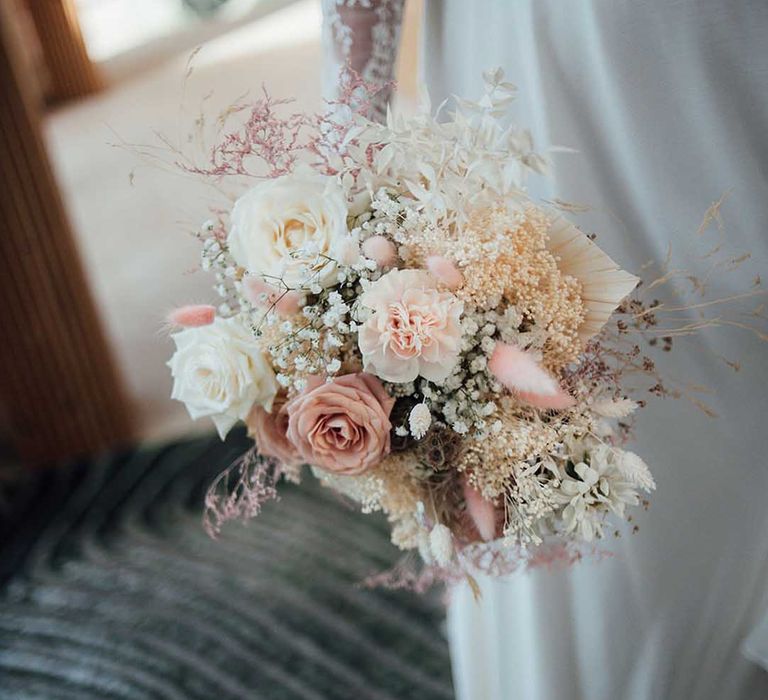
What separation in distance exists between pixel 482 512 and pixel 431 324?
22cm

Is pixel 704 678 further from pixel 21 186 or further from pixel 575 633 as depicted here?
pixel 21 186

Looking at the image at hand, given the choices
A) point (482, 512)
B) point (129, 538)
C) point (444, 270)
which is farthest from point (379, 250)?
point (129, 538)

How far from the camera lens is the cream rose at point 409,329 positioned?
2.27 ft

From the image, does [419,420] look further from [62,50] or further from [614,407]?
[62,50]

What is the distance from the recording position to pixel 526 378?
69 centimetres

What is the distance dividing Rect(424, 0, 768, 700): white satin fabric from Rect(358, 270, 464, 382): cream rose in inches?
12.3

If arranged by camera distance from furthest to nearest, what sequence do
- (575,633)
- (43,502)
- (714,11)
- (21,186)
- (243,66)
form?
(243,66) → (43,502) → (21,186) → (575,633) → (714,11)

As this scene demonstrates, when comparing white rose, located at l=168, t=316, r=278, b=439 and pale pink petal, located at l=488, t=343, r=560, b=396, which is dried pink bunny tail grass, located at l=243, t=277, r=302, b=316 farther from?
pale pink petal, located at l=488, t=343, r=560, b=396

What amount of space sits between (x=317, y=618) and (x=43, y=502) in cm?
88

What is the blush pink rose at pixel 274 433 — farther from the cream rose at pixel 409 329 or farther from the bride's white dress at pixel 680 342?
the bride's white dress at pixel 680 342

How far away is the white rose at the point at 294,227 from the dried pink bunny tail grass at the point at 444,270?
0.09m

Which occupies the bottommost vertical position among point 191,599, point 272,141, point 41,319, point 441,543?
point 191,599

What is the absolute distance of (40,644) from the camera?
177 centimetres

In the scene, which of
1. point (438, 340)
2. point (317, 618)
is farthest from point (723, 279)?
point (317, 618)
